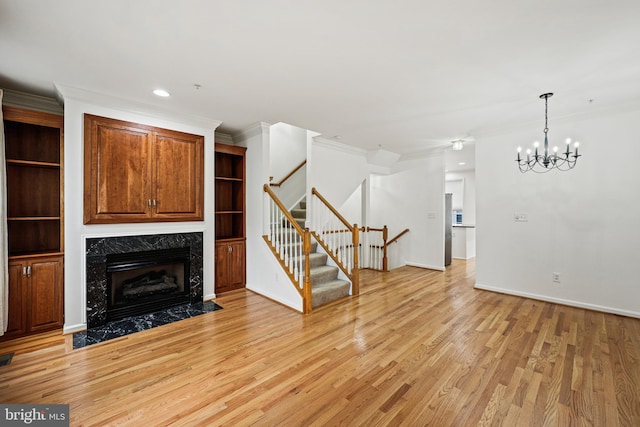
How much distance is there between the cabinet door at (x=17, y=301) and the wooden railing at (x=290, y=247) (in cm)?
272

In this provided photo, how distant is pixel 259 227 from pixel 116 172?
2.00m

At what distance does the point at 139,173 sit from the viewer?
3.48m

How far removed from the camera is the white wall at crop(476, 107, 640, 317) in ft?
11.8

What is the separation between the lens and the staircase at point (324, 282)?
400 cm

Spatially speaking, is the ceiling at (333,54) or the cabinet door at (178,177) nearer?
the ceiling at (333,54)

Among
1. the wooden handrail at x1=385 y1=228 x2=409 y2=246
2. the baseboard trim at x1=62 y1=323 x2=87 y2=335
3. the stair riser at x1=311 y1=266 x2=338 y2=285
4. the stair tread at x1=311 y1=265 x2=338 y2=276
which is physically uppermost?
the wooden handrail at x1=385 y1=228 x2=409 y2=246

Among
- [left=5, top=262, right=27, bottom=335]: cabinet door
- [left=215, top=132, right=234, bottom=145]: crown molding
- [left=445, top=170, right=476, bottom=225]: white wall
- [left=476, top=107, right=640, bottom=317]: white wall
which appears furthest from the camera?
[left=445, top=170, right=476, bottom=225]: white wall

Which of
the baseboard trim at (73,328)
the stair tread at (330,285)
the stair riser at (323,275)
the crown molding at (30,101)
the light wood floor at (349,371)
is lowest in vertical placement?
the light wood floor at (349,371)

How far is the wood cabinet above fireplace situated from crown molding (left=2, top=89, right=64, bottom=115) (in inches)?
27.6

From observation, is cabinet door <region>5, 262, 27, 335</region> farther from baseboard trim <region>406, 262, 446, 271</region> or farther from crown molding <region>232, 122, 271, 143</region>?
baseboard trim <region>406, 262, 446, 271</region>

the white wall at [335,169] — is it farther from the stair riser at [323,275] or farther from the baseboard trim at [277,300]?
the baseboard trim at [277,300]

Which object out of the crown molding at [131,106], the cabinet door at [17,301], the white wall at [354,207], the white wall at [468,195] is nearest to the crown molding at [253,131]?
the crown molding at [131,106]

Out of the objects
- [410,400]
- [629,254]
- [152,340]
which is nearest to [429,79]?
[410,400]

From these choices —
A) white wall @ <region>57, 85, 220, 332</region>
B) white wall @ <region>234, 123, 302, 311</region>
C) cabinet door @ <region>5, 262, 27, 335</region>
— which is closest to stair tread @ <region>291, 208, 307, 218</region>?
white wall @ <region>234, 123, 302, 311</region>
